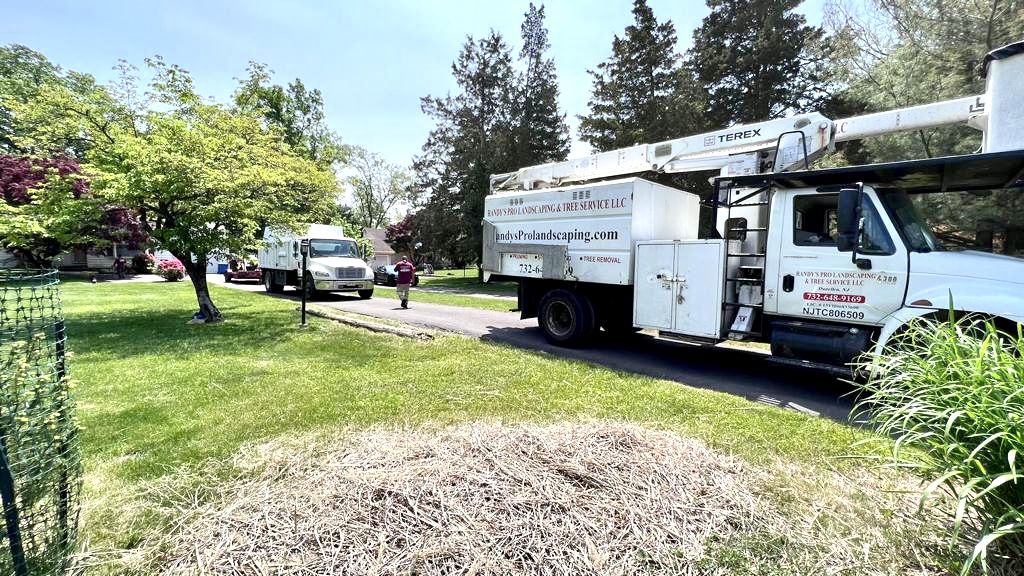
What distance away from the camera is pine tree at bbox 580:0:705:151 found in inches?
821

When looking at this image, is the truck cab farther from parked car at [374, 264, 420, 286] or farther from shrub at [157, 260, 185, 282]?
shrub at [157, 260, 185, 282]

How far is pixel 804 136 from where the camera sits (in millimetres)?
5793

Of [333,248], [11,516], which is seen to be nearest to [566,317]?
[11,516]

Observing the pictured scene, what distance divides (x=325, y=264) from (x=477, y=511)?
15.7 metres

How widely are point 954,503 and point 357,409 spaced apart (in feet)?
14.7

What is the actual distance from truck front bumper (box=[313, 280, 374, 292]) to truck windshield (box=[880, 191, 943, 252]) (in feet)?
50.9

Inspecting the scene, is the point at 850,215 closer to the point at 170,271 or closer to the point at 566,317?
the point at 566,317

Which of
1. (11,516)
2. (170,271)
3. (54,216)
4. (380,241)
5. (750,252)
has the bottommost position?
(11,516)

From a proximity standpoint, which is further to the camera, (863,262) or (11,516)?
(863,262)

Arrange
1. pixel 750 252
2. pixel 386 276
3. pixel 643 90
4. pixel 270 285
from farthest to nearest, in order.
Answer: pixel 386 276
pixel 643 90
pixel 270 285
pixel 750 252

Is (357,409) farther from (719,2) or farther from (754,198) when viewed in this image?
(719,2)

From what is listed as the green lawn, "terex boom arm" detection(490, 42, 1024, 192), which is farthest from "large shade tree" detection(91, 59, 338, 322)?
"terex boom arm" detection(490, 42, 1024, 192)

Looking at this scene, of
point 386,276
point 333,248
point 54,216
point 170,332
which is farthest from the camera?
point 386,276

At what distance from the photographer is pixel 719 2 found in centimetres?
2211
